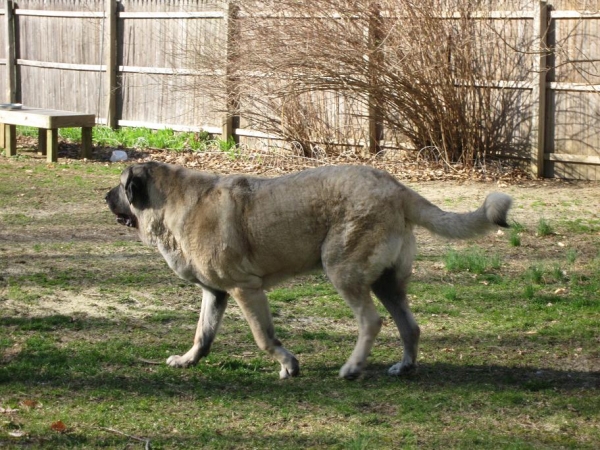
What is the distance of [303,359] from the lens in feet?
22.3

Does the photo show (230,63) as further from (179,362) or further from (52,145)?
(179,362)

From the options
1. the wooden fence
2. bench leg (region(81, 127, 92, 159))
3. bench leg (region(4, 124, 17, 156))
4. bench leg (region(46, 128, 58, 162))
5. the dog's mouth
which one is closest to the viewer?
the dog's mouth

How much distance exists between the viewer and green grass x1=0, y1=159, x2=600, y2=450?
5395 mm

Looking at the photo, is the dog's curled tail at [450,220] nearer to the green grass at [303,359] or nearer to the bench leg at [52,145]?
the green grass at [303,359]

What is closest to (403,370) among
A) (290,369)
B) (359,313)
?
(359,313)

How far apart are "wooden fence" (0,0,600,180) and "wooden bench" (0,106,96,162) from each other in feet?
6.74

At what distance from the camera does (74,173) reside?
15820mm

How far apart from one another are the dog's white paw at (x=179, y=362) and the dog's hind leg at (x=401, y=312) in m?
1.35

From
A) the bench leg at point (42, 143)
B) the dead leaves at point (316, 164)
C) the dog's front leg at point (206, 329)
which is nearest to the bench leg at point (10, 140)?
the bench leg at point (42, 143)

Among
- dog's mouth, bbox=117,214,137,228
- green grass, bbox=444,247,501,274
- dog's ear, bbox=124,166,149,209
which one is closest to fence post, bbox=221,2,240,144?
green grass, bbox=444,247,501,274

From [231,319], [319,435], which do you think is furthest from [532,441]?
[231,319]

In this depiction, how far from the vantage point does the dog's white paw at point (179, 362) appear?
6.64 meters

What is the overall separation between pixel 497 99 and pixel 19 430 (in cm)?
1121

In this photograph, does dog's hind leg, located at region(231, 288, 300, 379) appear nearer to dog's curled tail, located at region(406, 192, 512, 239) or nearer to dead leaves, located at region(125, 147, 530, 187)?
dog's curled tail, located at region(406, 192, 512, 239)
